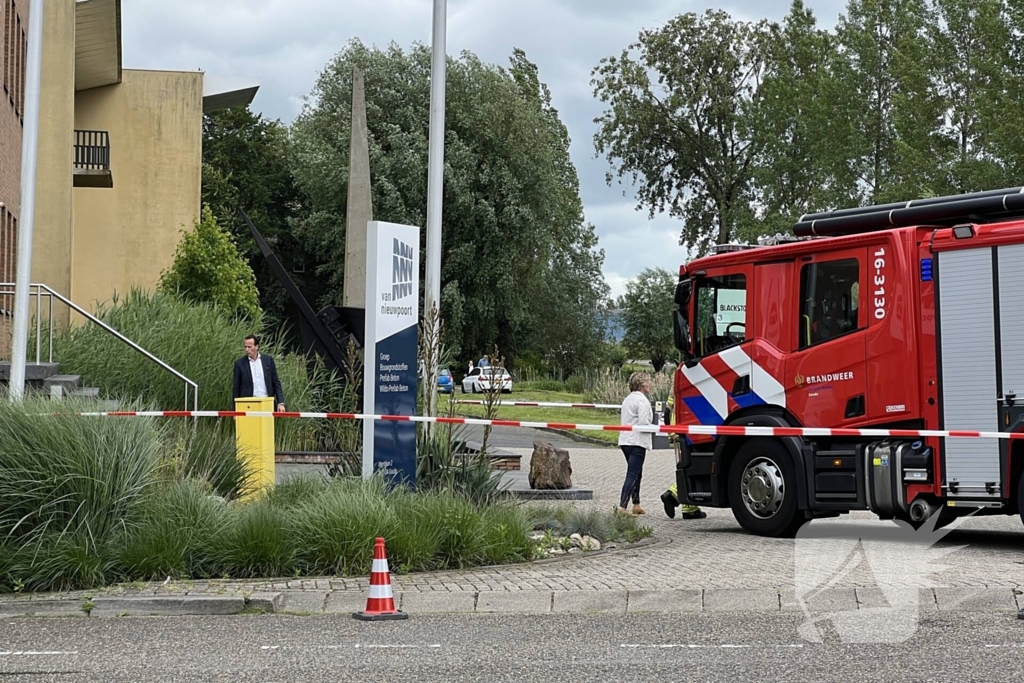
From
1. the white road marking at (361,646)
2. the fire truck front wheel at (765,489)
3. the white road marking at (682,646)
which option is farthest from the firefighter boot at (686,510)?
the white road marking at (361,646)

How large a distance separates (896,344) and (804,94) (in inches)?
1930

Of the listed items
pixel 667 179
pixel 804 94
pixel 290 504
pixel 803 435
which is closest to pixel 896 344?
pixel 803 435

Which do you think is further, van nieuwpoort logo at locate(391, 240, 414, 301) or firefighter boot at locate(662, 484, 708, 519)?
firefighter boot at locate(662, 484, 708, 519)

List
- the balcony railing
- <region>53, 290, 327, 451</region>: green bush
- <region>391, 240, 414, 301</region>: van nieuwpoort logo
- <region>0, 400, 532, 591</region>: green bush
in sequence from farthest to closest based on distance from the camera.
Result: the balcony railing → <region>53, 290, 327, 451</region>: green bush → <region>391, 240, 414, 301</region>: van nieuwpoort logo → <region>0, 400, 532, 591</region>: green bush

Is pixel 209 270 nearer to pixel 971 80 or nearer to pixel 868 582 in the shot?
pixel 971 80

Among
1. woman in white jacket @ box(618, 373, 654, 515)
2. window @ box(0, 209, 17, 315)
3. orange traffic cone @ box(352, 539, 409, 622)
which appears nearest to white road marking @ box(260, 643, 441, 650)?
orange traffic cone @ box(352, 539, 409, 622)

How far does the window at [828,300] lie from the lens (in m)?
12.9

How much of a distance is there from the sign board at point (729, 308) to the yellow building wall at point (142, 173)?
1289 inches

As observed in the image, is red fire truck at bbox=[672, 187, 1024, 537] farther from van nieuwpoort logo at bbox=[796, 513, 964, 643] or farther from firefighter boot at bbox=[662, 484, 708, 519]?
van nieuwpoort logo at bbox=[796, 513, 964, 643]

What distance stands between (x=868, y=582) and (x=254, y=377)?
8411mm

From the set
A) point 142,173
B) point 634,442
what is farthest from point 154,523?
point 142,173

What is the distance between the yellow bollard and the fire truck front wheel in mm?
4529

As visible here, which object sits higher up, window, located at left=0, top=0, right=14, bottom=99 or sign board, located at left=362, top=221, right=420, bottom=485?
window, located at left=0, top=0, right=14, bottom=99

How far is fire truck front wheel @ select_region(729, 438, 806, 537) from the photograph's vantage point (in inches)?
521
